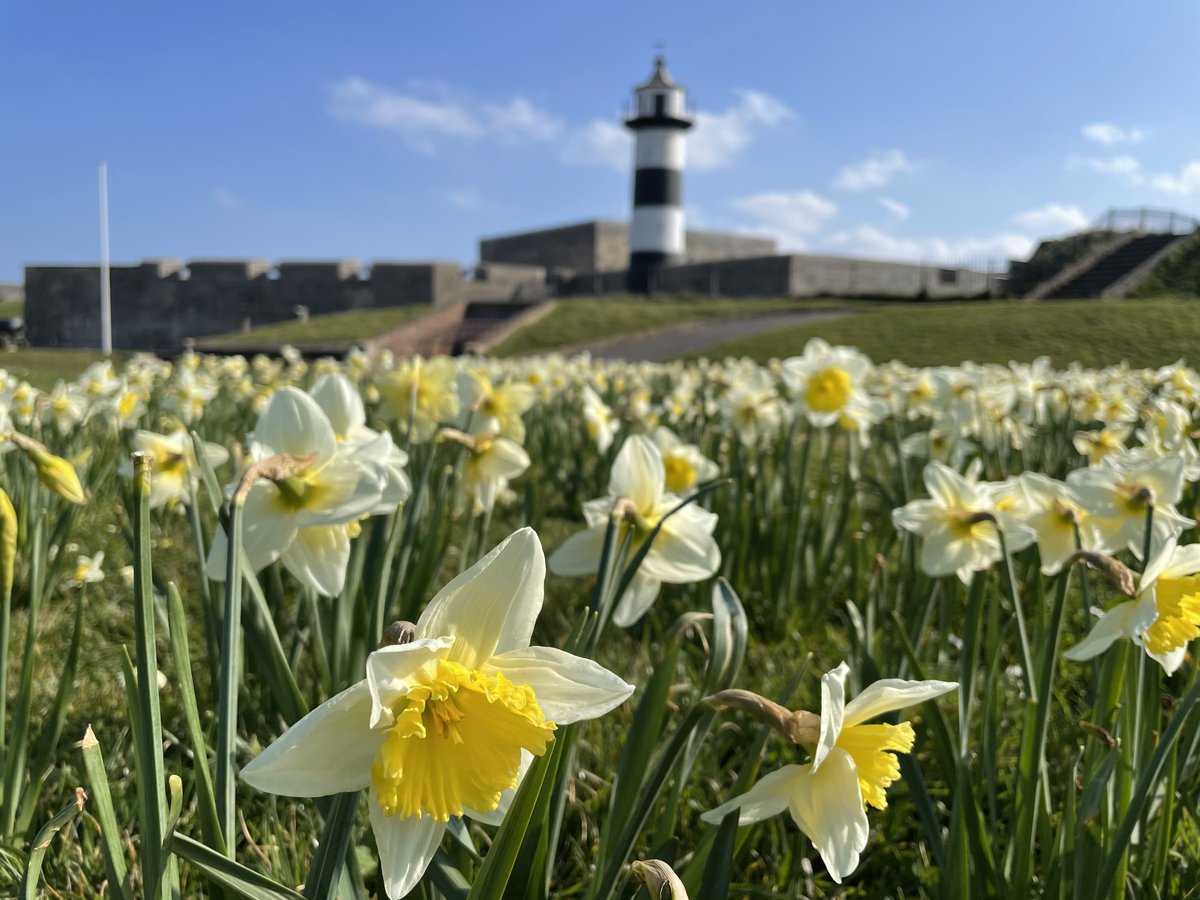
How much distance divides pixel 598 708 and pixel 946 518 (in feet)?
3.70

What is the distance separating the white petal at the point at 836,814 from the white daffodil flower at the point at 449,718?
255 mm

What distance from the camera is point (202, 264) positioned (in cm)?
2681

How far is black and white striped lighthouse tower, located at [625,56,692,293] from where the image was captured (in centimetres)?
Result: 3175

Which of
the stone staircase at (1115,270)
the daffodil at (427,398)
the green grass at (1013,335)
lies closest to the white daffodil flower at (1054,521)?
the daffodil at (427,398)

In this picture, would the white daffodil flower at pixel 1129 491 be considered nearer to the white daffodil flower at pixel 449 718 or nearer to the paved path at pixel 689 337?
the white daffodil flower at pixel 449 718

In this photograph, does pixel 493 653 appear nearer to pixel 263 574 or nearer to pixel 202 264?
pixel 263 574

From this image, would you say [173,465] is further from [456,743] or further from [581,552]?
[456,743]

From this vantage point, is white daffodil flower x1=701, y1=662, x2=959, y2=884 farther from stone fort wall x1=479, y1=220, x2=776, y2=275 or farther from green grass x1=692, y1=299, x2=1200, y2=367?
stone fort wall x1=479, y1=220, x2=776, y2=275

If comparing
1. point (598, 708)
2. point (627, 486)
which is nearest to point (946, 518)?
point (627, 486)

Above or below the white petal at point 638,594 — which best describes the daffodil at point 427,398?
above

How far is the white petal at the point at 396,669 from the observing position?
0.59 meters

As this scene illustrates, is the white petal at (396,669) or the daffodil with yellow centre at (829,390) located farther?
the daffodil with yellow centre at (829,390)

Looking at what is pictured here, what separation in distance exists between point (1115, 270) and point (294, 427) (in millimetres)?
26285

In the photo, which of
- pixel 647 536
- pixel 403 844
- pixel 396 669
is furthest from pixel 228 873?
pixel 647 536
